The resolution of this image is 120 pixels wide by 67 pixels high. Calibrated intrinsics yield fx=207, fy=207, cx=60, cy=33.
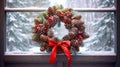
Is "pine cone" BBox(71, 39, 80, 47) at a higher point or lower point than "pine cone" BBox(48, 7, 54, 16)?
lower

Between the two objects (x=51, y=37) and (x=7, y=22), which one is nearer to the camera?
(x=51, y=37)

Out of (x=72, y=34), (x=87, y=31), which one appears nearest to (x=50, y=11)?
(x=72, y=34)

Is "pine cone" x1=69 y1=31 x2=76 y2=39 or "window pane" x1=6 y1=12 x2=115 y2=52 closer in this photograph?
"pine cone" x1=69 y1=31 x2=76 y2=39

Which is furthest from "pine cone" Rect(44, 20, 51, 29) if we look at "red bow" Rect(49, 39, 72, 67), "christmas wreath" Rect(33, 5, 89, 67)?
"red bow" Rect(49, 39, 72, 67)

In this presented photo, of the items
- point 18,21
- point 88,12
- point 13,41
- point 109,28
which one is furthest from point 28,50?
point 109,28

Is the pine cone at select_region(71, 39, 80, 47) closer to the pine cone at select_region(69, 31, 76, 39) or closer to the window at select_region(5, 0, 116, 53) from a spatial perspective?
the pine cone at select_region(69, 31, 76, 39)

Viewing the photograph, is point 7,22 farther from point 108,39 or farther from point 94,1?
point 108,39
